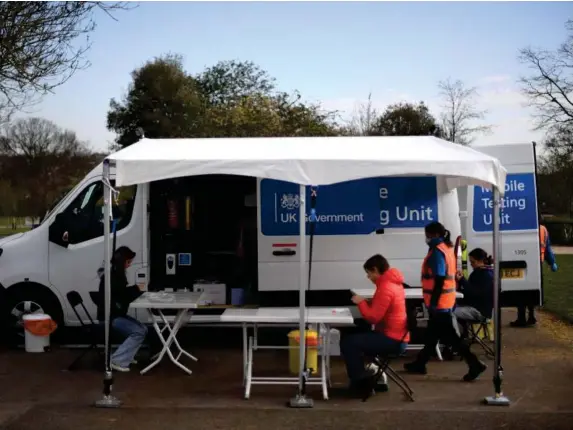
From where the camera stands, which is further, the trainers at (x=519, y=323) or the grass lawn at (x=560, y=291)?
the grass lawn at (x=560, y=291)

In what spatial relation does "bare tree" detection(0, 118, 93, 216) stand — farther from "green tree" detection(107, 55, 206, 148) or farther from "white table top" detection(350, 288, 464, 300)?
"white table top" detection(350, 288, 464, 300)

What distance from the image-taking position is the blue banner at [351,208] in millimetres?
8742

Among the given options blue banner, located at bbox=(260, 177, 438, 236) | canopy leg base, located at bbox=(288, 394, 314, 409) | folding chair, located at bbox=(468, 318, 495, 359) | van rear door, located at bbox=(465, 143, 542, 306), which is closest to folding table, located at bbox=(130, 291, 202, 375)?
blue banner, located at bbox=(260, 177, 438, 236)

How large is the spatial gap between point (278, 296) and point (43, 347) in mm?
2928

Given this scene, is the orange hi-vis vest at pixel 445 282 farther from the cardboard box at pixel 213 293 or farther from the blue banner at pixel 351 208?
the cardboard box at pixel 213 293

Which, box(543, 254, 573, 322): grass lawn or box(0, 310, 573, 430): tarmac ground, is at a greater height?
box(543, 254, 573, 322): grass lawn

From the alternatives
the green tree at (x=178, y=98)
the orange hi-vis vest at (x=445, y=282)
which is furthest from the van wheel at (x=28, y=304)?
Result: the green tree at (x=178, y=98)

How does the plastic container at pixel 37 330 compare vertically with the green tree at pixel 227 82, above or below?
below

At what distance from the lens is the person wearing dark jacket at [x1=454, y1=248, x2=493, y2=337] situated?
26.4 feet

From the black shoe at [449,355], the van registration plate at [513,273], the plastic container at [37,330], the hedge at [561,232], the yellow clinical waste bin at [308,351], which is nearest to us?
the yellow clinical waste bin at [308,351]

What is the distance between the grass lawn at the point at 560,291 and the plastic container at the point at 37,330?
7.90m

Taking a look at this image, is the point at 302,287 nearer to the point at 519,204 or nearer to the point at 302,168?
the point at 302,168

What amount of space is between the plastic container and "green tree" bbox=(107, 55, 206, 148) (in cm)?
2907

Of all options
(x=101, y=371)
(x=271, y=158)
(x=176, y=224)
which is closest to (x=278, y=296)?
(x=176, y=224)
